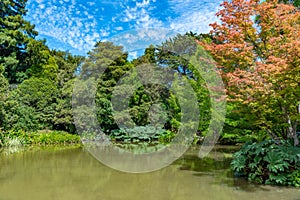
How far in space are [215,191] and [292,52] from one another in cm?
283

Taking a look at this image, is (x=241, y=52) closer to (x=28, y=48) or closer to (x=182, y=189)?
(x=182, y=189)

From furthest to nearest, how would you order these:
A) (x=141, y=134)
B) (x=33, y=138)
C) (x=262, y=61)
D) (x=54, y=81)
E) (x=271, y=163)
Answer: (x=54, y=81)
(x=141, y=134)
(x=33, y=138)
(x=262, y=61)
(x=271, y=163)

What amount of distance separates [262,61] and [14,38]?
1519cm

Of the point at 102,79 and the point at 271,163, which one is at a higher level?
the point at 102,79

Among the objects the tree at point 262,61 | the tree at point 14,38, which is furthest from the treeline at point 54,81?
the tree at point 262,61

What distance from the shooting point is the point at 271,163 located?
512 cm

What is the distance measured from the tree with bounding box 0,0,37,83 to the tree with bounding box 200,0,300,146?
1397 centimetres

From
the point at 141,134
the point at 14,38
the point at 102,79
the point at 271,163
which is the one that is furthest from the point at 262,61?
the point at 14,38

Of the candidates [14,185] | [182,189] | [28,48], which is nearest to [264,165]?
[182,189]

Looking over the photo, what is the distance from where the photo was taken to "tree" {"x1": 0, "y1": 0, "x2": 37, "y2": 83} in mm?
16328

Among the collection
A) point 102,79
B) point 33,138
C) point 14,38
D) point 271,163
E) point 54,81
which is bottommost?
point 271,163

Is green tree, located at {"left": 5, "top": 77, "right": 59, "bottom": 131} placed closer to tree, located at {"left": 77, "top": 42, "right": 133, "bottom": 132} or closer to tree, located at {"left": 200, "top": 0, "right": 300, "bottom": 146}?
tree, located at {"left": 77, "top": 42, "right": 133, "bottom": 132}

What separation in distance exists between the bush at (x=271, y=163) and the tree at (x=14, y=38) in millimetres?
15271

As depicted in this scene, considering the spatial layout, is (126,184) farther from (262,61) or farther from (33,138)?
(33,138)
